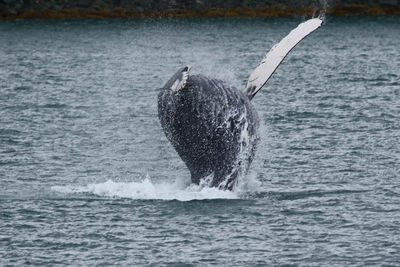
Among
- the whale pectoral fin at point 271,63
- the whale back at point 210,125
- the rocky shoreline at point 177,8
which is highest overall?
the whale pectoral fin at point 271,63

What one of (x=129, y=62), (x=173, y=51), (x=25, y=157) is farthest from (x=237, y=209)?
(x=173, y=51)

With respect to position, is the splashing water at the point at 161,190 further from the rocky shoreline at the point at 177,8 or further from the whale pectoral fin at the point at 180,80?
the rocky shoreline at the point at 177,8

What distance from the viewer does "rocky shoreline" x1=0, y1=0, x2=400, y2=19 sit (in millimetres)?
138250

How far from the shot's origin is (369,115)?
165ft

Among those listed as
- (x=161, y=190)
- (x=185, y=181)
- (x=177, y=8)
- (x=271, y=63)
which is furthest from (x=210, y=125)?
(x=177, y=8)

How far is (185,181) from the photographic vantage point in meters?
32.8

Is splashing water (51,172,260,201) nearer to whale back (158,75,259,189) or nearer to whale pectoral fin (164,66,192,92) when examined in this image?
whale back (158,75,259,189)

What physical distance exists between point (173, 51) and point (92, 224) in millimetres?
72348

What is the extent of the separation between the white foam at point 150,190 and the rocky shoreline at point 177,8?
347ft

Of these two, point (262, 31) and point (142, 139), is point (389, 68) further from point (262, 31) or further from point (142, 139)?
point (262, 31)

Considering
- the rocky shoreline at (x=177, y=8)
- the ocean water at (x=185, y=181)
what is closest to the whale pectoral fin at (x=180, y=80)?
the ocean water at (x=185, y=181)

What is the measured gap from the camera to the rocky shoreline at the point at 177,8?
138 metres

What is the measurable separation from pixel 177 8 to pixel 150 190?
11027cm

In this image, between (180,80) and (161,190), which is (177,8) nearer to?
(161,190)
